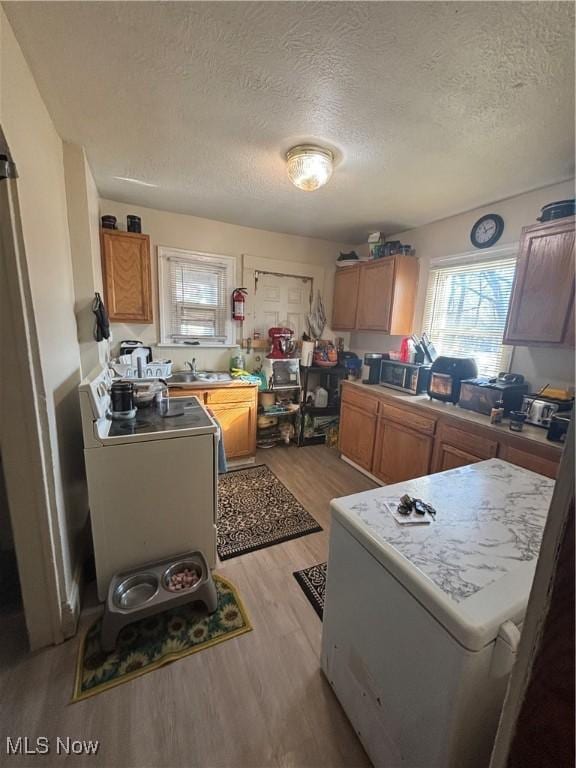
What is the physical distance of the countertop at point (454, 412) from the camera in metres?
1.85

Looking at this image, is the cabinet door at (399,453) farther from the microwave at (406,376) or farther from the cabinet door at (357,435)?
the microwave at (406,376)

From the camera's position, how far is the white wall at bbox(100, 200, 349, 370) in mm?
3078

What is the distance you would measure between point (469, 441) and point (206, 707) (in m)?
2.05

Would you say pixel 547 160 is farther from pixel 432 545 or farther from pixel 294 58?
pixel 432 545

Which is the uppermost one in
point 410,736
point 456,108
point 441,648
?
point 456,108

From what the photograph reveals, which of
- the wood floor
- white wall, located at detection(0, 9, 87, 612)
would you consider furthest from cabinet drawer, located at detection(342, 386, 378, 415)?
white wall, located at detection(0, 9, 87, 612)

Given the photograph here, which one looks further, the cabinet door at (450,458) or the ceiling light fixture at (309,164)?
the cabinet door at (450,458)

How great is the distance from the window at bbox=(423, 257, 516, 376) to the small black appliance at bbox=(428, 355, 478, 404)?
216mm

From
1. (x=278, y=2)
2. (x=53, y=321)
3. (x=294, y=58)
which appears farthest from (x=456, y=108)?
(x=53, y=321)

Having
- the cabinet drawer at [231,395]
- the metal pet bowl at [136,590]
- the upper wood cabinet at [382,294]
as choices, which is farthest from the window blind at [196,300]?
the metal pet bowl at [136,590]

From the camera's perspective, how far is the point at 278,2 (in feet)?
3.29

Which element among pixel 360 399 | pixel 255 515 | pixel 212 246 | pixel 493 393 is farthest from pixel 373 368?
pixel 212 246

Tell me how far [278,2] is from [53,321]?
61.5 inches

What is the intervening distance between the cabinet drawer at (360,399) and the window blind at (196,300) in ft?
5.02
